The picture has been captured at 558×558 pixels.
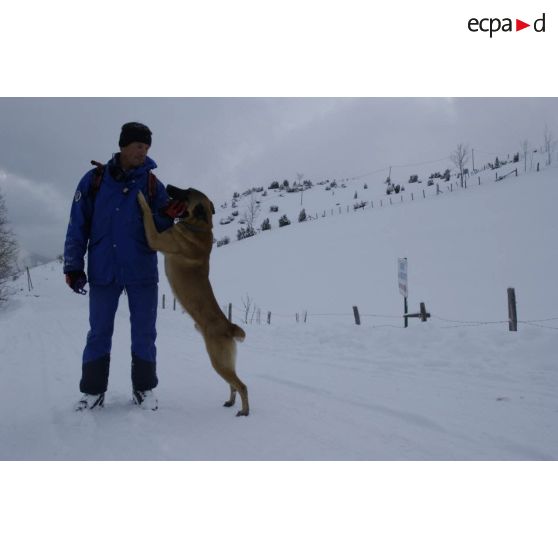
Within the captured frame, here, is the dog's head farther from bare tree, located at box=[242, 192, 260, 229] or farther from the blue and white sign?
bare tree, located at box=[242, 192, 260, 229]

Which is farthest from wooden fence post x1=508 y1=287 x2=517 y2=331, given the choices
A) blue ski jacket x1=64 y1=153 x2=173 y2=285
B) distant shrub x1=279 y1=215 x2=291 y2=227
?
distant shrub x1=279 y1=215 x2=291 y2=227

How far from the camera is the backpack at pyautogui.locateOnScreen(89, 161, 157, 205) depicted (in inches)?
132

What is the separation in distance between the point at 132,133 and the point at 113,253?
103 cm

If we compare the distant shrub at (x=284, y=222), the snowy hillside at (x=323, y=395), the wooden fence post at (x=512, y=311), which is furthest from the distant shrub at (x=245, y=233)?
the wooden fence post at (x=512, y=311)

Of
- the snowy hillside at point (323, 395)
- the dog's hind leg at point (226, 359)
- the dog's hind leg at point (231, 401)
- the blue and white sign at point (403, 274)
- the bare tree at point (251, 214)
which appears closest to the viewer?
the snowy hillside at point (323, 395)

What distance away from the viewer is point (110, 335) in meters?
3.42

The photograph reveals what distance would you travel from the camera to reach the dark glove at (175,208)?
3307 millimetres

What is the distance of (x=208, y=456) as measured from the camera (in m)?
2.50

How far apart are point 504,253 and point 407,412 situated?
17.9 meters

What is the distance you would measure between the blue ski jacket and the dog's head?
0.24m

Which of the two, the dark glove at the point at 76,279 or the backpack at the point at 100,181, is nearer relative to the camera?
the dark glove at the point at 76,279

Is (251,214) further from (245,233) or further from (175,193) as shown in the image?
(175,193)

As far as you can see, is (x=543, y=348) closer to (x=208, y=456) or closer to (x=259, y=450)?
(x=259, y=450)

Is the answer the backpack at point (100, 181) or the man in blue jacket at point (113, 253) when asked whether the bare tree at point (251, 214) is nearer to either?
the backpack at point (100, 181)
